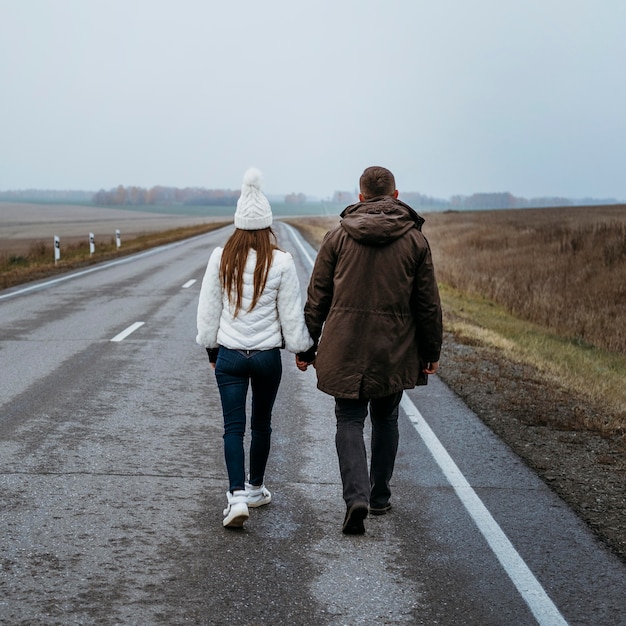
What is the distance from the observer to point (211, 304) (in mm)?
4414

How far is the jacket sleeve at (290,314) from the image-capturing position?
4398 mm

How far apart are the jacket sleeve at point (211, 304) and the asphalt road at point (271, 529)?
101 cm

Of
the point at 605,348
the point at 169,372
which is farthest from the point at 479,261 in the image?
the point at 169,372

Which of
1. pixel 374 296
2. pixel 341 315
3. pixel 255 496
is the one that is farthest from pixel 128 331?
pixel 374 296

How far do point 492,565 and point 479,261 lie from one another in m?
24.3

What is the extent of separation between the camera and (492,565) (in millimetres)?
4039

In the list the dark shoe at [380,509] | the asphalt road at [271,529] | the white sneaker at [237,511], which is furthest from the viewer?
the dark shoe at [380,509]

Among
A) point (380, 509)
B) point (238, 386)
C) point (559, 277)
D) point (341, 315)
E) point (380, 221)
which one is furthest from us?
point (559, 277)

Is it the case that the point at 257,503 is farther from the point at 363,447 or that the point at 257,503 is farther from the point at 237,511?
the point at 363,447

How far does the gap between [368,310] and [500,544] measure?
1.35m

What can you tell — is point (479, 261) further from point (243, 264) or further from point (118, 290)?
point (243, 264)

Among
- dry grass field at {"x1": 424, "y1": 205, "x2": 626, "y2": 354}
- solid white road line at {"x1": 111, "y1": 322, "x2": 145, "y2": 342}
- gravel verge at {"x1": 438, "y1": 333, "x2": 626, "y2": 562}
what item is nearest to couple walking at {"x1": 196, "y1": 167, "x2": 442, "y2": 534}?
gravel verge at {"x1": 438, "y1": 333, "x2": 626, "y2": 562}

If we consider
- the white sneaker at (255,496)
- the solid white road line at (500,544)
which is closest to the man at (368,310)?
the white sneaker at (255,496)

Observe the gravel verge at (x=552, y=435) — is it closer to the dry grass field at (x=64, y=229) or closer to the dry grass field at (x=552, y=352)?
the dry grass field at (x=552, y=352)
